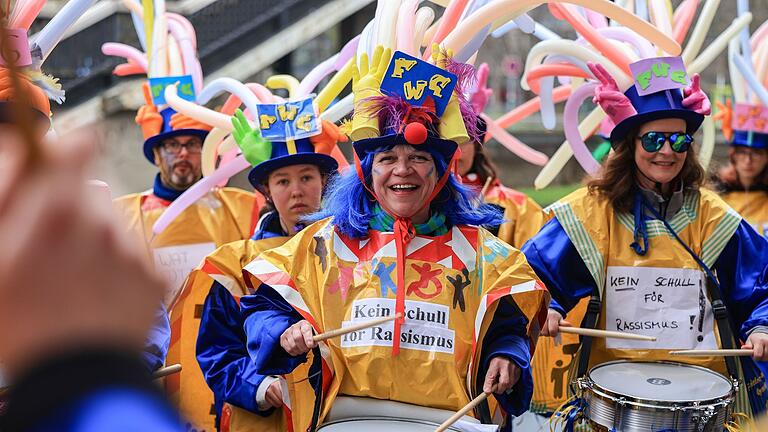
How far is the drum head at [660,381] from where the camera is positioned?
11.6 feet

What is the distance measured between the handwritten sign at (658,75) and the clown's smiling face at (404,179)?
1387 mm

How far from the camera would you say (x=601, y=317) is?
13.9 feet

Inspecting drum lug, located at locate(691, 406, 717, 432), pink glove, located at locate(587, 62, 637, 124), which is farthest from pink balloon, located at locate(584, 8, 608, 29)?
drum lug, located at locate(691, 406, 717, 432)

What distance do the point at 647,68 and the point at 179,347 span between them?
2.66 metres

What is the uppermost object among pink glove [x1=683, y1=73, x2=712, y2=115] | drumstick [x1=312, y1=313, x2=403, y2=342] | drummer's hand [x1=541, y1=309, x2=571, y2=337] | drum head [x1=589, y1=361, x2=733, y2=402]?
pink glove [x1=683, y1=73, x2=712, y2=115]

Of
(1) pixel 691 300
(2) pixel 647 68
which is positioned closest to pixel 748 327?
(1) pixel 691 300

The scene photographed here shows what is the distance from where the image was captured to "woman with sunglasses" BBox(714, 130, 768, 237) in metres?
6.59

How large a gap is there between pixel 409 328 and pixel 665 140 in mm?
1701

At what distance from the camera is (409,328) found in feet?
10.4

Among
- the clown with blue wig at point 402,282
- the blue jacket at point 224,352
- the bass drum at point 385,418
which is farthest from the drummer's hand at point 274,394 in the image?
the bass drum at point 385,418

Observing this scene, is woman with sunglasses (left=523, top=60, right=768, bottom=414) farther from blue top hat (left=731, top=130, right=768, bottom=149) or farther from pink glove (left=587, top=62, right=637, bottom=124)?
blue top hat (left=731, top=130, right=768, bottom=149)

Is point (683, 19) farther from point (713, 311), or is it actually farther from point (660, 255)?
point (713, 311)

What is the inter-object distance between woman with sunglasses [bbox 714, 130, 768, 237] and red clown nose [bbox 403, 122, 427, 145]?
13.1 feet

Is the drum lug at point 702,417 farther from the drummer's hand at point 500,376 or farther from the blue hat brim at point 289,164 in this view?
the blue hat brim at point 289,164
